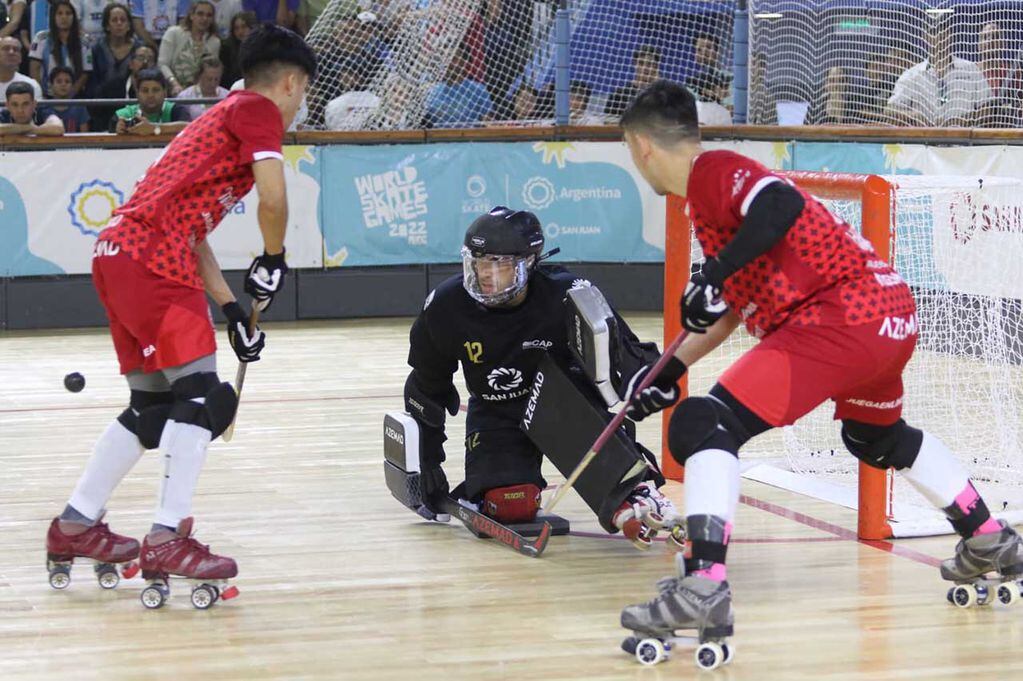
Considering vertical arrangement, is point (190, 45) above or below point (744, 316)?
above

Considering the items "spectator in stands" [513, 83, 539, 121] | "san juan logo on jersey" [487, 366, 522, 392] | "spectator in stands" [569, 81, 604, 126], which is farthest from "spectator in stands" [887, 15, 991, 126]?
"san juan logo on jersey" [487, 366, 522, 392]

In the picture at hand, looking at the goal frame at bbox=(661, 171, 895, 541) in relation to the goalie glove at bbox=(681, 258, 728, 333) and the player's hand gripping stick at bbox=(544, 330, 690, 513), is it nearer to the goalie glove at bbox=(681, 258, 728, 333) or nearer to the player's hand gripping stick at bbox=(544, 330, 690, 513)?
the player's hand gripping stick at bbox=(544, 330, 690, 513)

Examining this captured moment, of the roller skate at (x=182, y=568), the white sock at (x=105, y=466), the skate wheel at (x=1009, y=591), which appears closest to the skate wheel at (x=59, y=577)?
the white sock at (x=105, y=466)

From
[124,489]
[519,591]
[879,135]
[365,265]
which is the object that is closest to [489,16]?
[365,265]

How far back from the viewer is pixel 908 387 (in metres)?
5.93

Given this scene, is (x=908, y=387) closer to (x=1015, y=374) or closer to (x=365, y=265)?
(x=1015, y=374)

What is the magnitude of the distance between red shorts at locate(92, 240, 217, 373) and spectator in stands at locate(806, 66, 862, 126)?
6.66 m

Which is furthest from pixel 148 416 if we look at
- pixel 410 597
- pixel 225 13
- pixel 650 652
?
pixel 225 13

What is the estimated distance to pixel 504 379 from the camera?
495cm

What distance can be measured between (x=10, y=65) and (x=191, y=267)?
271 inches

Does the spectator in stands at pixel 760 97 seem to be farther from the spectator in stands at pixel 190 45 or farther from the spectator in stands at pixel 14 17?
the spectator in stands at pixel 14 17

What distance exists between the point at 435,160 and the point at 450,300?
5788mm

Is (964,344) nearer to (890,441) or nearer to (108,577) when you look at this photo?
(890,441)

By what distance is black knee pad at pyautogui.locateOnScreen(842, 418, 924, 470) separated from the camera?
3980mm
